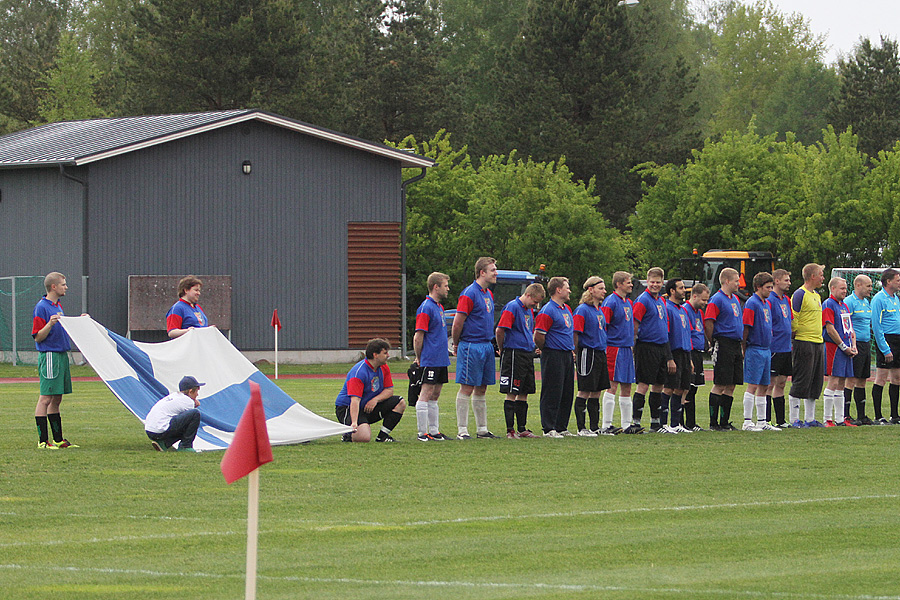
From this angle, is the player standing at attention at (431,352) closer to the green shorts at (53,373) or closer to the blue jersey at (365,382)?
the blue jersey at (365,382)

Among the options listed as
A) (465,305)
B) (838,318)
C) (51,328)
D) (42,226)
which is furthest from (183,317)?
(42,226)

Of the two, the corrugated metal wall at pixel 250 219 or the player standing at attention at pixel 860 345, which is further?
the corrugated metal wall at pixel 250 219

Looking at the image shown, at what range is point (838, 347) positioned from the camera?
711 inches

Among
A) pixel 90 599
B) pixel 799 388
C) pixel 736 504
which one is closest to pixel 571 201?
pixel 799 388

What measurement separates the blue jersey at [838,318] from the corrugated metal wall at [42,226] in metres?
22.4

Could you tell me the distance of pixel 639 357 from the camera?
16.5 m

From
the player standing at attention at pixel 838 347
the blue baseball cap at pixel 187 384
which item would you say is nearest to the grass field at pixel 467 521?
the blue baseball cap at pixel 187 384

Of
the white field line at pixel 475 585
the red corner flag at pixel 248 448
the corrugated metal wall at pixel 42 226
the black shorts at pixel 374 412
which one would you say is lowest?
the white field line at pixel 475 585

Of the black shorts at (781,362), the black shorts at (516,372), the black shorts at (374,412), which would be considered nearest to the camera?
the black shorts at (374,412)

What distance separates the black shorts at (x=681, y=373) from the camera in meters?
16.7

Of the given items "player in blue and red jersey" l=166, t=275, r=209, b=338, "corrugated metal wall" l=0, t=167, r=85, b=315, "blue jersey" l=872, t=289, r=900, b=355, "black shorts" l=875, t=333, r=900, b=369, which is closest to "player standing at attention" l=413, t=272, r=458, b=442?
"player in blue and red jersey" l=166, t=275, r=209, b=338

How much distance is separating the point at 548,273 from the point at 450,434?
100 ft

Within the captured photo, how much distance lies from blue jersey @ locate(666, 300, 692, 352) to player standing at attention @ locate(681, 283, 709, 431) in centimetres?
39

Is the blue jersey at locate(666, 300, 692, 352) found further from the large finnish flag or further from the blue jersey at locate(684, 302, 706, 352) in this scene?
the large finnish flag
